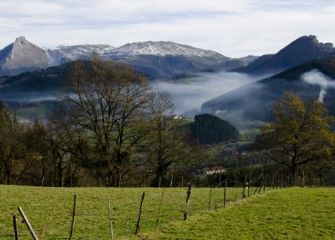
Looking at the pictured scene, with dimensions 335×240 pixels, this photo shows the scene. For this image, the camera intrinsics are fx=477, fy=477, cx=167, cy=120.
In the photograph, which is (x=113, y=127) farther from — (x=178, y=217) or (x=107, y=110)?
(x=178, y=217)

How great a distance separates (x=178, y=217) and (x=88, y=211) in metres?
5.99

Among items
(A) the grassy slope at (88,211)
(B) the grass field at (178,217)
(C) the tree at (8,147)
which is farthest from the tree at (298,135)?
(C) the tree at (8,147)

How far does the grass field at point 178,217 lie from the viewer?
2388cm

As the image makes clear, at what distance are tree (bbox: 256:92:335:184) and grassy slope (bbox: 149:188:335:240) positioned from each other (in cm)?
4006

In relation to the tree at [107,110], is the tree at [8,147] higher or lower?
lower

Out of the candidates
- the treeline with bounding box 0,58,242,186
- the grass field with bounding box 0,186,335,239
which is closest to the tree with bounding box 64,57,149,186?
the treeline with bounding box 0,58,242,186

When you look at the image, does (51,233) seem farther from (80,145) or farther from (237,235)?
(80,145)

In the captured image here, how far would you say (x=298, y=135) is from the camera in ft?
251

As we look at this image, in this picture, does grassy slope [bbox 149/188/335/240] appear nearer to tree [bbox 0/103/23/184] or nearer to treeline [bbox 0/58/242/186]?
treeline [bbox 0/58/242/186]

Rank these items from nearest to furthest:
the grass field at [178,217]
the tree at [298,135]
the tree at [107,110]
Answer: the grass field at [178,217], the tree at [107,110], the tree at [298,135]

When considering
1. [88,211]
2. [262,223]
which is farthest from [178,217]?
[88,211]

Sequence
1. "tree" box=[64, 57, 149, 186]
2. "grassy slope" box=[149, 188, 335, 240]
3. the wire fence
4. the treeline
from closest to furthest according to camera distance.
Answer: the wire fence
"grassy slope" box=[149, 188, 335, 240]
"tree" box=[64, 57, 149, 186]
the treeline

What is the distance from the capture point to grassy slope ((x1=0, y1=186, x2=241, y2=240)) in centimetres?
2361

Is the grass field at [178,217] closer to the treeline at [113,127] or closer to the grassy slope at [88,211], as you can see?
the grassy slope at [88,211]
